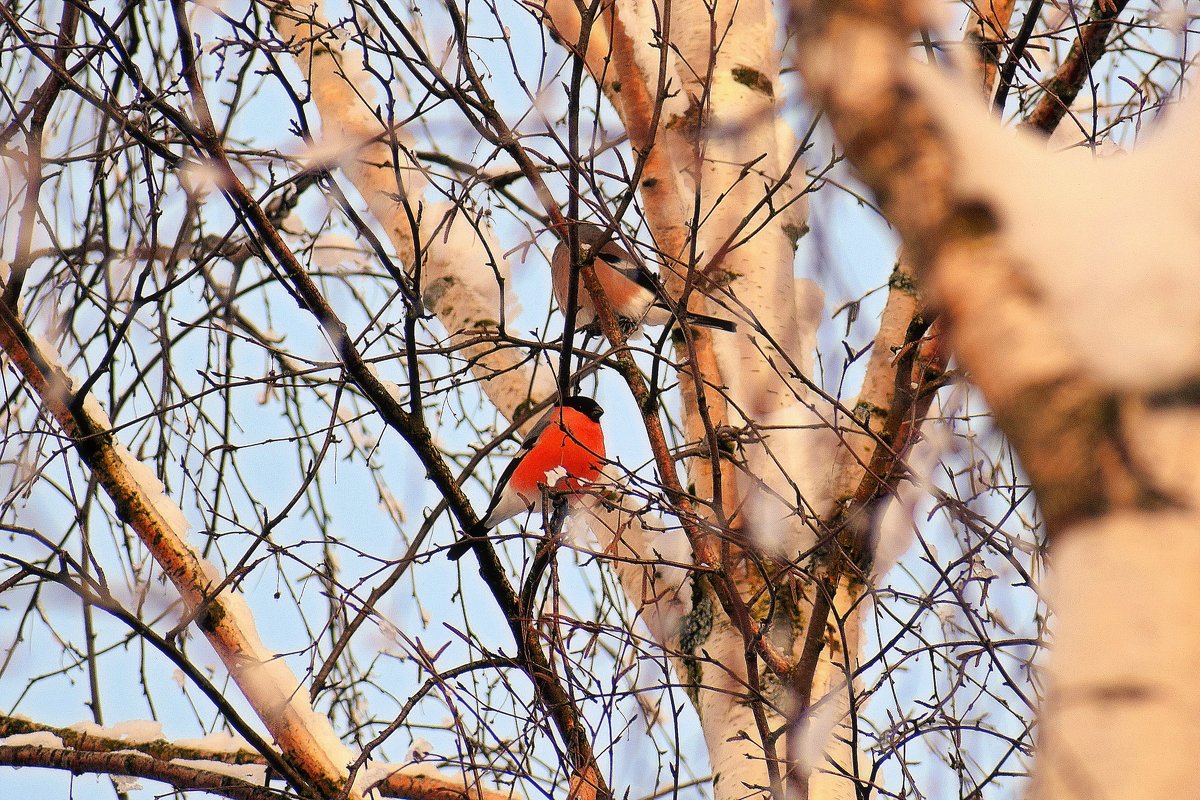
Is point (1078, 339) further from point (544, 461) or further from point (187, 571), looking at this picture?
point (544, 461)

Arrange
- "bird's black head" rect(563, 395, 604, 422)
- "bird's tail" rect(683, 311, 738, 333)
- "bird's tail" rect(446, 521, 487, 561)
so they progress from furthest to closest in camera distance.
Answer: "bird's black head" rect(563, 395, 604, 422) < "bird's tail" rect(683, 311, 738, 333) < "bird's tail" rect(446, 521, 487, 561)

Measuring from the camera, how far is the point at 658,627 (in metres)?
2.71

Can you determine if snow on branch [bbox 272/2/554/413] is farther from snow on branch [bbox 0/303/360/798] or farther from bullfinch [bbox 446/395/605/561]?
snow on branch [bbox 0/303/360/798]

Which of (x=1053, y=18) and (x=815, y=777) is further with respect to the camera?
(x=1053, y=18)

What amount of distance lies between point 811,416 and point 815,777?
88 centimetres

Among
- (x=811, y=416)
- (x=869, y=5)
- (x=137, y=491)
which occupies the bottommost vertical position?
(x=869, y=5)

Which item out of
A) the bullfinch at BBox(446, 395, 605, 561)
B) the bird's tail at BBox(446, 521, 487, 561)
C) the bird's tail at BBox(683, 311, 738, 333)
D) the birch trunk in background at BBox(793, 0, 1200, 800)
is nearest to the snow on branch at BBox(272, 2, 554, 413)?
the bullfinch at BBox(446, 395, 605, 561)

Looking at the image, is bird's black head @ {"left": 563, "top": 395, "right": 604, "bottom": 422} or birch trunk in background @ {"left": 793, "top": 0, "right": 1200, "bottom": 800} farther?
bird's black head @ {"left": 563, "top": 395, "right": 604, "bottom": 422}

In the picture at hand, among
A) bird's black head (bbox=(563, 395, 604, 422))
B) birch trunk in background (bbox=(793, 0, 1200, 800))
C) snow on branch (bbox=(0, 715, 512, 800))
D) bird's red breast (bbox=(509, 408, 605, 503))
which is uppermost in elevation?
bird's black head (bbox=(563, 395, 604, 422))

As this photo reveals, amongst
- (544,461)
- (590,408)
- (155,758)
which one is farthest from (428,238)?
(155,758)

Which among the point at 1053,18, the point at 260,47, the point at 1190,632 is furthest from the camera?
the point at 1053,18

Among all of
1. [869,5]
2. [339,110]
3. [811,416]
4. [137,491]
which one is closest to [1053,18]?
[811,416]

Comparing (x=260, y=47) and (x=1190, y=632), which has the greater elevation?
(x=260, y=47)

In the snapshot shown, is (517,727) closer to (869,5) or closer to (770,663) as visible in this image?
(770,663)
